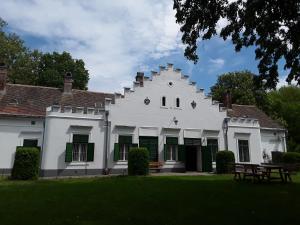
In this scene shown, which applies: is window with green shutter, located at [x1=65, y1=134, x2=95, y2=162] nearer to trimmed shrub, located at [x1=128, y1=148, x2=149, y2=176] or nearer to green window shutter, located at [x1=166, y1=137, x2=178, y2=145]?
trimmed shrub, located at [x1=128, y1=148, x2=149, y2=176]

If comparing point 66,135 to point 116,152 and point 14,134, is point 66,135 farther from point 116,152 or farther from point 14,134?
point 14,134

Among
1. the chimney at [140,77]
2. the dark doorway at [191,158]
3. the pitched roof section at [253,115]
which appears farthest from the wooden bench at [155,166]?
the pitched roof section at [253,115]

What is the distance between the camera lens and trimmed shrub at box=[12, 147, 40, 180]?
17.8 metres

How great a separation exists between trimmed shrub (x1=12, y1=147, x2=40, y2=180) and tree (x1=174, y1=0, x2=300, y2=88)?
39.7 feet

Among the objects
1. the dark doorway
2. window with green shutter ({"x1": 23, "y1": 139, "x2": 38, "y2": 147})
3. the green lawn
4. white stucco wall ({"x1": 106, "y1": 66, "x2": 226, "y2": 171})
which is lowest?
the green lawn

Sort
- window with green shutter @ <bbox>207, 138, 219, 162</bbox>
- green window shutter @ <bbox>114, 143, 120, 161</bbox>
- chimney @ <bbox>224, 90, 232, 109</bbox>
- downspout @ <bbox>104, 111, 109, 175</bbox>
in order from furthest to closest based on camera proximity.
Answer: chimney @ <bbox>224, 90, 232, 109</bbox>
window with green shutter @ <bbox>207, 138, 219, 162</bbox>
green window shutter @ <bbox>114, 143, 120, 161</bbox>
downspout @ <bbox>104, 111, 109, 175</bbox>

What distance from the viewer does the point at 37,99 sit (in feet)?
83.0

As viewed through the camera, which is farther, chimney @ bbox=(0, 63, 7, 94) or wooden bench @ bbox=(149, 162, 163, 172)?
chimney @ bbox=(0, 63, 7, 94)

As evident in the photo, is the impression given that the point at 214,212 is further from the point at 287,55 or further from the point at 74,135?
the point at 74,135

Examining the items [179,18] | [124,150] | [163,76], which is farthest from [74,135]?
[179,18]

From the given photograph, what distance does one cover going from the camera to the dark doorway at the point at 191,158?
25.8 metres

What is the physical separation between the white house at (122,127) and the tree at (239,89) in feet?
57.5

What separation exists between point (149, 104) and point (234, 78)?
27.0 m

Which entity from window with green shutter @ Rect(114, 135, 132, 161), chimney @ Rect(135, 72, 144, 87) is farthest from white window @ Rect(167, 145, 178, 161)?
chimney @ Rect(135, 72, 144, 87)
